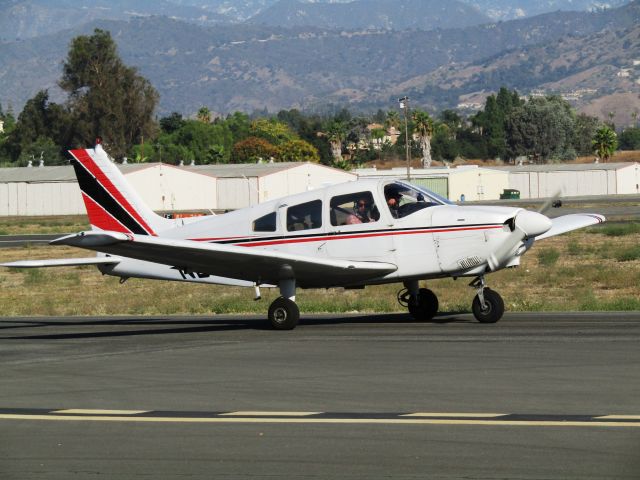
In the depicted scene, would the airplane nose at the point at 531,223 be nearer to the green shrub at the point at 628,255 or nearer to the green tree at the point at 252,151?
the green shrub at the point at 628,255

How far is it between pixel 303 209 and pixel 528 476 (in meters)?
11.0

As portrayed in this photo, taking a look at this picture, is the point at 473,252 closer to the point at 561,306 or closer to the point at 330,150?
the point at 561,306

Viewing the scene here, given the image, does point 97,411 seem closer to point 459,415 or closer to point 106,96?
point 459,415

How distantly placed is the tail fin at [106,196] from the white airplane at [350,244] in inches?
6.7

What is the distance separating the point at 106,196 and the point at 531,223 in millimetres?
7228

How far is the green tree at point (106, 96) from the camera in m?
152

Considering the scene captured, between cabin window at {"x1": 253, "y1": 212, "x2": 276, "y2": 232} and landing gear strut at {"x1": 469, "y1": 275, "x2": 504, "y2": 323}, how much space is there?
11.0 ft

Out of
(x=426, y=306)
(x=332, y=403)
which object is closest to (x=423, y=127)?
(x=426, y=306)

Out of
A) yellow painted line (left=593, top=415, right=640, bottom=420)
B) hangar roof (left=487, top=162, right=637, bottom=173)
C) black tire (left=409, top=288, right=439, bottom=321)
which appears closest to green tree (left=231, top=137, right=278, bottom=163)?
hangar roof (left=487, top=162, right=637, bottom=173)

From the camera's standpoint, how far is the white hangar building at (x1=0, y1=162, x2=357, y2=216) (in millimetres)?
106125

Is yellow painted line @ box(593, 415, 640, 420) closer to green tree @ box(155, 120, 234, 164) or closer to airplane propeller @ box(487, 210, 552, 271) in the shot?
airplane propeller @ box(487, 210, 552, 271)

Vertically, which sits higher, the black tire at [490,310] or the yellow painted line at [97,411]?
the black tire at [490,310]

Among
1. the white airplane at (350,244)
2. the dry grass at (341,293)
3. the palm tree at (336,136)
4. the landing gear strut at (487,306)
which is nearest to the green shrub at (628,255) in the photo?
the dry grass at (341,293)

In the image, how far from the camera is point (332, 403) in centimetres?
1084
